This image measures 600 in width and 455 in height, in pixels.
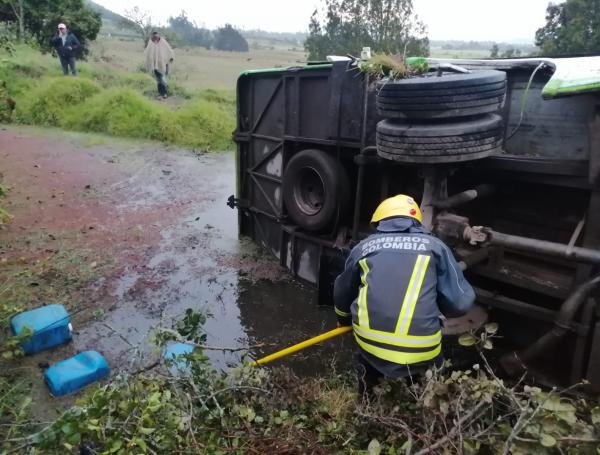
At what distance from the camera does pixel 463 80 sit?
129 inches

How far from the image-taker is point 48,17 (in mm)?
18844

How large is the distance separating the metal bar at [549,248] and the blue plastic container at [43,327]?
3.50m

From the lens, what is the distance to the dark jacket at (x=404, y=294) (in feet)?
8.96

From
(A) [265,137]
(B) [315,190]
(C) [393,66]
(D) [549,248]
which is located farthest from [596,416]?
(A) [265,137]

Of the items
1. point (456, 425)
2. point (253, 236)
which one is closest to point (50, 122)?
point (253, 236)

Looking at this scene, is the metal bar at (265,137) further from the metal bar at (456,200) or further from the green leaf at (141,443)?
the green leaf at (141,443)

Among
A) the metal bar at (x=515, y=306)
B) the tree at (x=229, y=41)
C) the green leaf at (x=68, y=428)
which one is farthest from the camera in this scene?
the tree at (x=229, y=41)

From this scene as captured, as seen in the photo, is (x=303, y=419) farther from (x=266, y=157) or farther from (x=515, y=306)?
(x=266, y=157)

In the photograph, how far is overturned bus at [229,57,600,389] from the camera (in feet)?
10.7

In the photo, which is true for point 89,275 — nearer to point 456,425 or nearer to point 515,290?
point 515,290

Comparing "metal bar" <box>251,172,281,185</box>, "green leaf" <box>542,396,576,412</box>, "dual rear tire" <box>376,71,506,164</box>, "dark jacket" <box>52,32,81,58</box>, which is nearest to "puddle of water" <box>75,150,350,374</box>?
"metal bar" <box>251,172,281,185</box>

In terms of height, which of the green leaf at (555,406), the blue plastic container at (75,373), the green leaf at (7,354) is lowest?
the blue plastic container at (75,373)

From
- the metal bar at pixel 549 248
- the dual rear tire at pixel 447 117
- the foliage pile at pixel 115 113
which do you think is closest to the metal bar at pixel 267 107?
the dual rear tire at pixel 447 117

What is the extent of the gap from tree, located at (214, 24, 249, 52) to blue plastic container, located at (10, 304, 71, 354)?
203 feet
